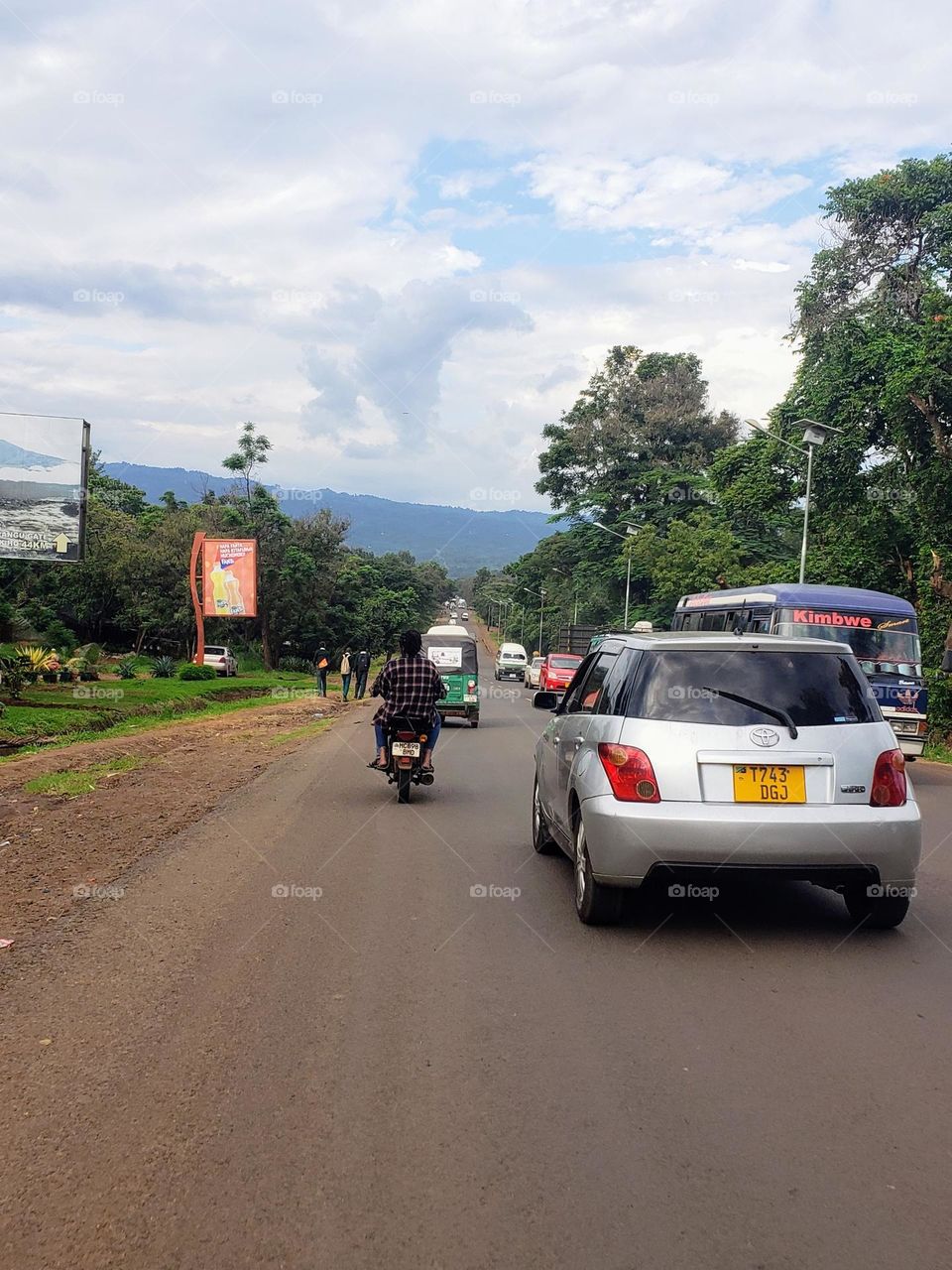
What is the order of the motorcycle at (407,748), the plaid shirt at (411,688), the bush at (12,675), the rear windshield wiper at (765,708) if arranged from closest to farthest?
the rear windshield wiper at (765,708)
the plaid shirt at (411,688)
the motorcycle at (407,748)
the bush at (12,675)

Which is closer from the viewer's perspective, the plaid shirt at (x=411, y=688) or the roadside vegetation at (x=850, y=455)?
the plaid shirt at (x=411, y=688)

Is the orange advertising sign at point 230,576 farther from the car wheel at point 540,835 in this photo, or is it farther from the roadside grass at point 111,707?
the car wheel at point 540,835

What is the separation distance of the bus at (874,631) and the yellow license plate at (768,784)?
10.6 m

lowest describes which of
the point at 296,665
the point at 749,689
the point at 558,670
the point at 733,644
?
the point at 296,665

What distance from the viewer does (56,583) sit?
2035 inches

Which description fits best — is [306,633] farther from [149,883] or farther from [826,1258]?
[826,1258]

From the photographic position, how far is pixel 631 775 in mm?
6141

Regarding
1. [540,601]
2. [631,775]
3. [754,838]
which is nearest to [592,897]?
[631,775]

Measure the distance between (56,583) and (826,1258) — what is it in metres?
53.2

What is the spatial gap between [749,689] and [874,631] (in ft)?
38.8

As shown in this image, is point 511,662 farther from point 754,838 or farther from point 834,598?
point 754,838

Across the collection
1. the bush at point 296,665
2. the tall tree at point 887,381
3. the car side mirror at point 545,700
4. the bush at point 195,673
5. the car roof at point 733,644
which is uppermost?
the tall tree at point 887,381

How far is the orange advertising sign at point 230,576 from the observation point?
44844 mm

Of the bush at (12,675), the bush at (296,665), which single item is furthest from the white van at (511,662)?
the bush at (12,675)
